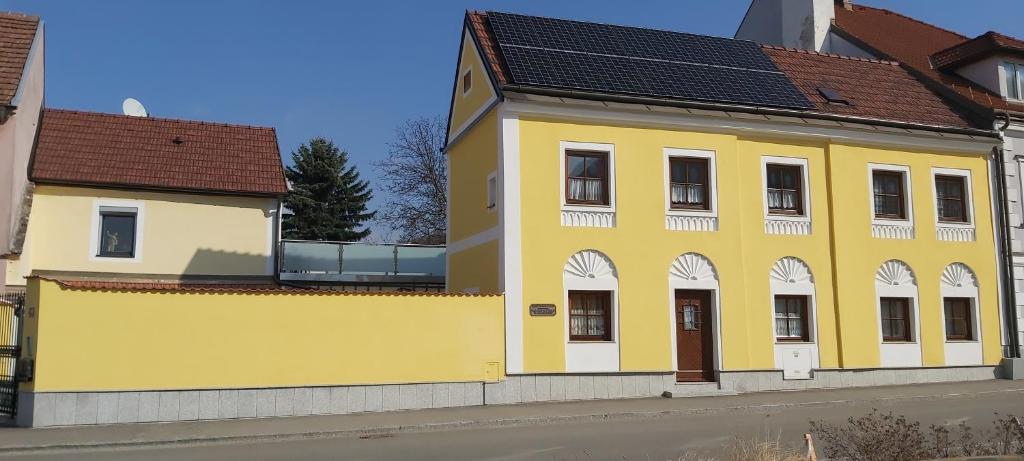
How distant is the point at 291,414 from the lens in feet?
49.9

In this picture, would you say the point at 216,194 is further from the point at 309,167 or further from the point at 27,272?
the point at 309,167

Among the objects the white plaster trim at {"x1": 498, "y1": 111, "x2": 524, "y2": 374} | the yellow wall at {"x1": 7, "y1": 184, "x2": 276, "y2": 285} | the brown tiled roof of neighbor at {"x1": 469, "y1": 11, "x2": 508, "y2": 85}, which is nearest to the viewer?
the white plaster trim at {"x1": 498, "y1": 111, "x2": 524, "y2": 374}

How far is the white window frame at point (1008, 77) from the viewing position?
23.5 m

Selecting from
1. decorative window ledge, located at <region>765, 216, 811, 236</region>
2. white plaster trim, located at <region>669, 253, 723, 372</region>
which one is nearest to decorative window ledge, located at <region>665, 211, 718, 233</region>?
white plaster trim, located at <region>669, 253, 723, 372</region>

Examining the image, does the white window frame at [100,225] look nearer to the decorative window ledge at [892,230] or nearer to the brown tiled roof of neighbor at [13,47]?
the brown tiled roof of neighbor at [13,47]

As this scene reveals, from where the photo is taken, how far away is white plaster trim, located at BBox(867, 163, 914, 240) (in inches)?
814

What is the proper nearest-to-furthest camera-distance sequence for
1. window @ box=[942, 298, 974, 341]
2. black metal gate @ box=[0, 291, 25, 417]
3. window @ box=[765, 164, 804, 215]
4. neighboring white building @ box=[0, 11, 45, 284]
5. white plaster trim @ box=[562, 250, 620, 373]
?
black metal gate @ box=[0, 291, 25, 417], white plaster trim @ box=[562, 250, 620, 373], neighboring white building @ box=[0, 11, 45, 284], window @ box=[765, 164, 804, 215], window @ box=[942, 298, 974, 341]

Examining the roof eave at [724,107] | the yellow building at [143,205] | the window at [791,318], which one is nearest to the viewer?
the roof eave at [724,107]

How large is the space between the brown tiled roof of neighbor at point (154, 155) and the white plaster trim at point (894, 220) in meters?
15.9

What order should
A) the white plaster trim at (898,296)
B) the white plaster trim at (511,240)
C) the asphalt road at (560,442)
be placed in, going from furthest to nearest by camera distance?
the white plaster trim at (898,296) → the white plaster trim at (511,240) → the asphalt road at (560,442)

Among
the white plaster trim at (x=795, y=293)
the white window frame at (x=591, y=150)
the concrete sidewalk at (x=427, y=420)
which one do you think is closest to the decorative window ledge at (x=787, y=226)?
the white plaster trim at (x=795, y=293)

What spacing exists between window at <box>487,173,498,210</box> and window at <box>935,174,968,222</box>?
11626 millimetres

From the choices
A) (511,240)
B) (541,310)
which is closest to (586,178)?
(511,240)

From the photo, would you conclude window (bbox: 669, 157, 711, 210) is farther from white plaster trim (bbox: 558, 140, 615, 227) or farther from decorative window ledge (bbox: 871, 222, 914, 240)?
decorative window ledge (bbox: 871, 222, 914, 240)
